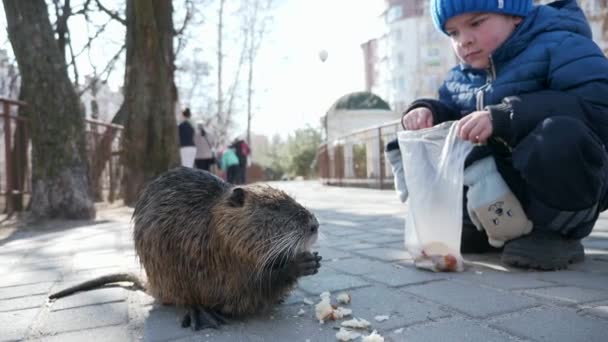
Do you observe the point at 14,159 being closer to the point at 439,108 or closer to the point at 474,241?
the point at 439,108

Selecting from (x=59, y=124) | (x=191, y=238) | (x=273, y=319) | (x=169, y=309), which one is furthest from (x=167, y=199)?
(x=59, y=124)

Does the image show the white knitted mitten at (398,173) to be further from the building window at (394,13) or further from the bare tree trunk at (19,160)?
the building window at (394,13)

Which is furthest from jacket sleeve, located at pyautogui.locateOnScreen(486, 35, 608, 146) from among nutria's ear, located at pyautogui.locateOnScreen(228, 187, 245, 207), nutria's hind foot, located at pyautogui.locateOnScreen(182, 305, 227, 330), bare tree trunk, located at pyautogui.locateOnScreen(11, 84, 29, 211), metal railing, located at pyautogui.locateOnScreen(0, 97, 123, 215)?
bare tree trunk, located at pyautogui.locateOnScreen(11, 84, 29, 211)

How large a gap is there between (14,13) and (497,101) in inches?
249

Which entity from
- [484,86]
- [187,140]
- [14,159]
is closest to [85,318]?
[484,86]

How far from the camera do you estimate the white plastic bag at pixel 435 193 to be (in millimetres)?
2641

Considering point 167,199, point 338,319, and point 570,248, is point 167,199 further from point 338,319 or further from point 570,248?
point 570,248

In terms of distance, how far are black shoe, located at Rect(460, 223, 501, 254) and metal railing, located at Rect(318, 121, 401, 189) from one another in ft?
26.0

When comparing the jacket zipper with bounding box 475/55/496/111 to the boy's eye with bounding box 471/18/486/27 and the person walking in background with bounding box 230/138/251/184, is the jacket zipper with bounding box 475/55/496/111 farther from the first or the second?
the person walking in background with bounding box 230/138/251/184

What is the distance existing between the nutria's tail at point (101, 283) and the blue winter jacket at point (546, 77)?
6.66 ft

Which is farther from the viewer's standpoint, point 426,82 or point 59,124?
point 426,82

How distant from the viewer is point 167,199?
2336 mm

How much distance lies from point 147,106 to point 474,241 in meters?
7.33

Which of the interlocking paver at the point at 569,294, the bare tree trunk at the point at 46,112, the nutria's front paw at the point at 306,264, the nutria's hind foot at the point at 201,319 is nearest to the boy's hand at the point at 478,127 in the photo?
the interlocking paver at the point at 569,294
